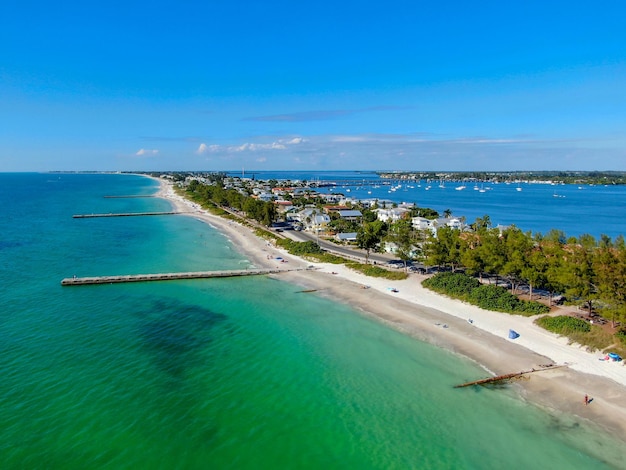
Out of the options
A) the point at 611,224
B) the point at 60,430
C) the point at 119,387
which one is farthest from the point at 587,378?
the point at 611,224

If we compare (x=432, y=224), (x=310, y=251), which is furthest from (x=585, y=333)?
(x=432, y=224)

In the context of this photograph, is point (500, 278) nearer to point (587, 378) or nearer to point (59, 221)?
point (587, 378)

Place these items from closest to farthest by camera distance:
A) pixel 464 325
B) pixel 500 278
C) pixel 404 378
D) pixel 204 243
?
pixel 404 378
pixel 464 325
pixel 500 278
pixel 204 243

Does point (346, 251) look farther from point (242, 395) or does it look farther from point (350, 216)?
point (242, 395)

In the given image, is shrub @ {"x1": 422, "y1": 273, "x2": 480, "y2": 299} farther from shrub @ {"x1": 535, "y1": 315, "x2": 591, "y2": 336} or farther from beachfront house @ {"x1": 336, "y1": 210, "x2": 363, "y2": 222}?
beachfront house @ {"x1": 336, "y1": 210, "x2": 363, "y2": 222}

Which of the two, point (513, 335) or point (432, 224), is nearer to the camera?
point (513, 335)

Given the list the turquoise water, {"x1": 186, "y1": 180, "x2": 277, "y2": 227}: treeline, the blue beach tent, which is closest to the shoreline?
the blue beach tent

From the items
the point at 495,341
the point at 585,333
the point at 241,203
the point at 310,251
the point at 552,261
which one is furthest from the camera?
the point at 241,203
